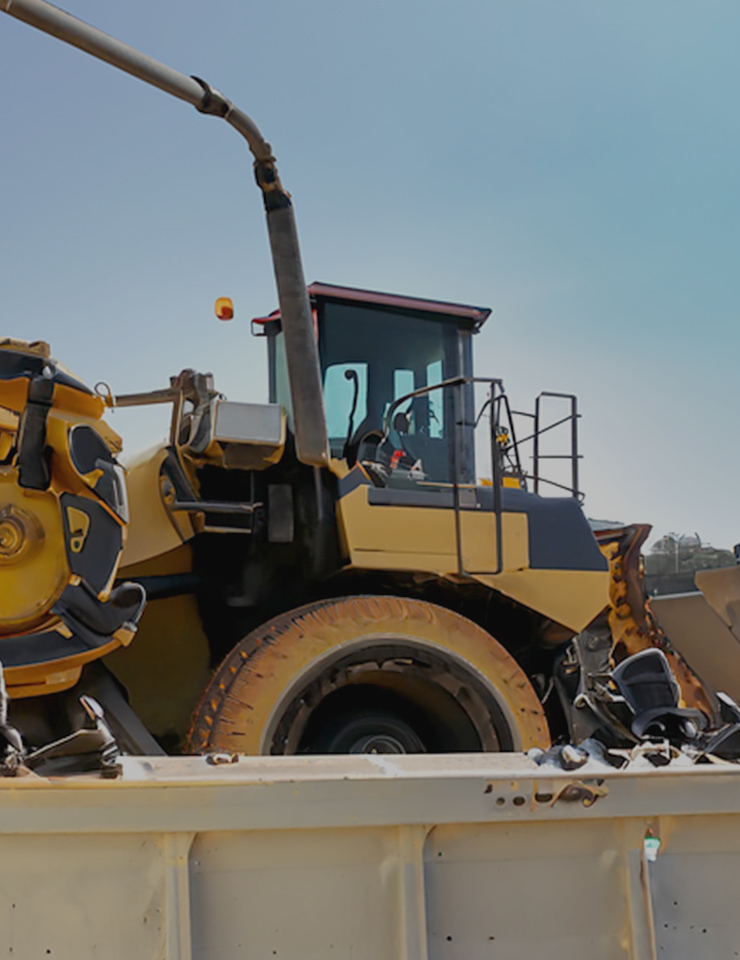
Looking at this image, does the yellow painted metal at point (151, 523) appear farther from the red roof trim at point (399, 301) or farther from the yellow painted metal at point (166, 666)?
the red roof trim at point (399, 301)

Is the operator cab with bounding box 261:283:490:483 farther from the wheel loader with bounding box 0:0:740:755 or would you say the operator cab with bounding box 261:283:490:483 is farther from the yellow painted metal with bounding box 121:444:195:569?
the yellow painted metal with bounding box 121:444:195:569

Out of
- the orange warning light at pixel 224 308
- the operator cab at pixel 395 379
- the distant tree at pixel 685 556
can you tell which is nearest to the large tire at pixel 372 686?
the operator cab at pixel 395 379

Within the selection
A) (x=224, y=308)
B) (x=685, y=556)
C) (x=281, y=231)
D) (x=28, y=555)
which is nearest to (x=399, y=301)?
(x=224, y=308)

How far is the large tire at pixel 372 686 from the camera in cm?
387

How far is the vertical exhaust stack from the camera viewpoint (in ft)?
13.4

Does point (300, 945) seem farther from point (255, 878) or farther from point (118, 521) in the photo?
point (118, 521)

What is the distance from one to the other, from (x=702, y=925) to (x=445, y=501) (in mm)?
2740

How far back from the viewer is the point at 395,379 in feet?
19.7

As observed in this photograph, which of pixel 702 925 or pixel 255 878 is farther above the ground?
pixel 255 878

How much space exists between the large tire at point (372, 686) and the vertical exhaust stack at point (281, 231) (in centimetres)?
77

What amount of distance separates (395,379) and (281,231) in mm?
1897

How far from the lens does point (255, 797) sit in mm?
1942

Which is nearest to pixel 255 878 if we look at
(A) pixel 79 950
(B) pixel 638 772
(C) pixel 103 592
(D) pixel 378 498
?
(A) pixel 79 950

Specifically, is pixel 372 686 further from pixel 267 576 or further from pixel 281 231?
pixel 281 231
